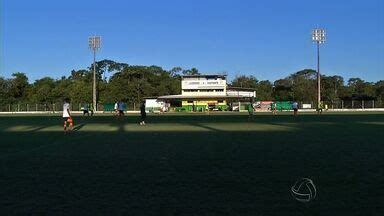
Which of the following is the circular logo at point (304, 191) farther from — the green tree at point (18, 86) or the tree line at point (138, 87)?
the green tree at point (18, 86)

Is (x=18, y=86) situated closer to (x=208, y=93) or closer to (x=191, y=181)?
(x=208, y=93)

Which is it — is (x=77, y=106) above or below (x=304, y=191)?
above

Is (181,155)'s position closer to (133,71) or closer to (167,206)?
(167,206)

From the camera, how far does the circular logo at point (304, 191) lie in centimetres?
686

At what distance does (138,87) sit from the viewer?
116 m

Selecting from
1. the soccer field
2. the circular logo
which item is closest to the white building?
the soccer field

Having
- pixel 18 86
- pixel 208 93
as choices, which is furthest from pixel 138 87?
pixel 18 86

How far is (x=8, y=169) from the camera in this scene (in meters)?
10.5

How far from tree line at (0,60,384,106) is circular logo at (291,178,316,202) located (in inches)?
3816

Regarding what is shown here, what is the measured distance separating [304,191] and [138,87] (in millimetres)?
109421

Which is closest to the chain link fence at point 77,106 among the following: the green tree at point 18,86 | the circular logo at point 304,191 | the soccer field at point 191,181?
the green tree at point 18,86

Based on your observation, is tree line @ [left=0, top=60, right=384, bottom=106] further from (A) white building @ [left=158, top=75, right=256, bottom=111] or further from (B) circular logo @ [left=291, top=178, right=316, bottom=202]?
(B) circular logo @ [left=291, top=178, right=316, bottom=202]

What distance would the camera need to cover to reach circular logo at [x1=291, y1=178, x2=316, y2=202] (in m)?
6.86

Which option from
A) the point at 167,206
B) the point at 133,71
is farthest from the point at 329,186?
the point at 133,71
